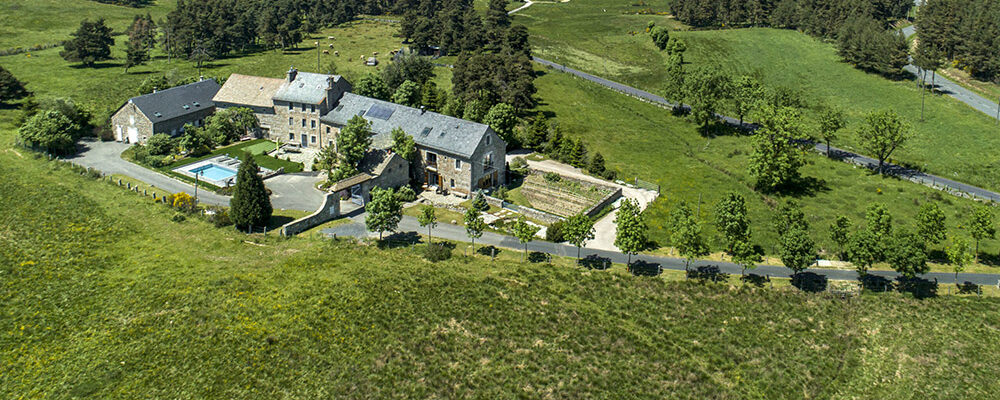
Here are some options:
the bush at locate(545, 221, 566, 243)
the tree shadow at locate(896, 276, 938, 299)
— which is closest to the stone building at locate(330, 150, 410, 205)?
the bush at locate(545, 221, 566, 243)

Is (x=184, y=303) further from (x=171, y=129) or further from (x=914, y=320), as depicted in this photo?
(x=914, y=320)

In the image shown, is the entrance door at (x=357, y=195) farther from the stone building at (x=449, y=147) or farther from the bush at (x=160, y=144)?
the bush at (x=160, y=144)

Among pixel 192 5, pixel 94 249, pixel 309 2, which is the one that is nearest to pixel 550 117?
pixel 94 249

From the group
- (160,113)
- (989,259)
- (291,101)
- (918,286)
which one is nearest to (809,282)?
(918,286)

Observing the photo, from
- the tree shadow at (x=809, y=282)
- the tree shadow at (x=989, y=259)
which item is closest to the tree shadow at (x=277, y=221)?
the tree shadow at (x=809, y=282)

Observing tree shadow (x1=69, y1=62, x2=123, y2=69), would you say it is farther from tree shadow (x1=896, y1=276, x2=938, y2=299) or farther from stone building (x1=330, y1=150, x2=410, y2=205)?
tree shadow (x1=896, y1=276, x2=938, y2=299)
